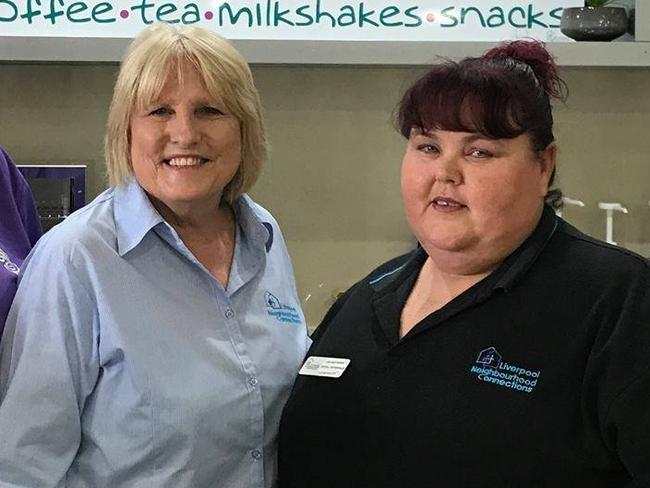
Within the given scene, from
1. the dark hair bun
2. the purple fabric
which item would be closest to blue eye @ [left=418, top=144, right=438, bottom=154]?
the dark hair bun

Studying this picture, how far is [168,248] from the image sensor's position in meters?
1.29

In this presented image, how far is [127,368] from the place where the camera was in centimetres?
119

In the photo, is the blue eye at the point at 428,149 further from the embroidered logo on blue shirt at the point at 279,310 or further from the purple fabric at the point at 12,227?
the purple fabric at the point at 12,227

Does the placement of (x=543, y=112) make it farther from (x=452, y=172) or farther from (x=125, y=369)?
(x=125, y=369)

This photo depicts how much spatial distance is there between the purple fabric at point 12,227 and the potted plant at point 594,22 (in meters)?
1.23

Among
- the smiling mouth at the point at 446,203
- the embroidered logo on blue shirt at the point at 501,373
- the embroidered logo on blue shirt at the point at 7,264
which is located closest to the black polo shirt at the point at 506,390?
the embroidered logo on blue shirt at the point at 501,373

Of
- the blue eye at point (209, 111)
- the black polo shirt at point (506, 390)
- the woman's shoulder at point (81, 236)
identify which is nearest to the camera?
the black polo shirt at point (506, 390)

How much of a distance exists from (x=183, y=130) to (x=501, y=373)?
53 centimetres

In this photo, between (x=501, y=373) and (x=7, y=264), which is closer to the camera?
(x=501, y=373)

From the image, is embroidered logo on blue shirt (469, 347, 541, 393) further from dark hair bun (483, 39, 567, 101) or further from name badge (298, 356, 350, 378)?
dark hair bun (483, 39, 567, 101)

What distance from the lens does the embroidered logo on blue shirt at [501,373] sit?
1.13m

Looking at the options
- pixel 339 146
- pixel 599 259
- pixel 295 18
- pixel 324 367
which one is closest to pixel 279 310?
pixel 324 367

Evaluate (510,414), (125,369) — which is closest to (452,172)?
(510,414)

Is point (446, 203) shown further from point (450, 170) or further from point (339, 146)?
point (339, 146)
